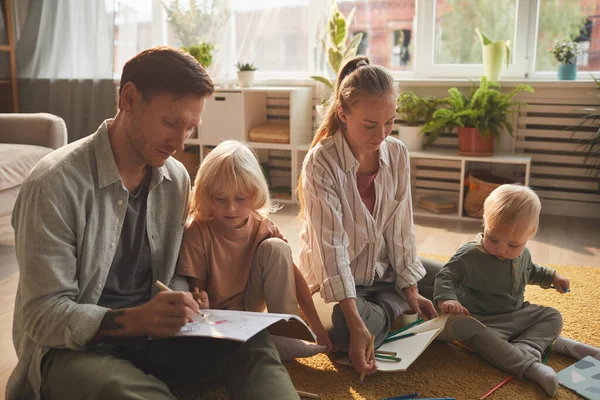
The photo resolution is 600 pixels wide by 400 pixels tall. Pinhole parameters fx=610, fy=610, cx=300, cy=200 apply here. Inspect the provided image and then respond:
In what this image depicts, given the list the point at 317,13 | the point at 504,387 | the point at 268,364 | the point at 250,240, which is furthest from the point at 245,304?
the point at 317,13

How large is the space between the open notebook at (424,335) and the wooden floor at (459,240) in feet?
3.32

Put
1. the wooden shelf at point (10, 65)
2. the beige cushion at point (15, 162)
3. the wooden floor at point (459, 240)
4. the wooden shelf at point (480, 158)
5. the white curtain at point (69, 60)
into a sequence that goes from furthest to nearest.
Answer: the wooden shelf at point (10, 65), the white curtain at point (69, 60), the wooden shelf at point (480, 158), the beige cushion at point (15, 162), the wooden floor at point (459, 240)

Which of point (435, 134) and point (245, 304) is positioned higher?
point (435, 134)

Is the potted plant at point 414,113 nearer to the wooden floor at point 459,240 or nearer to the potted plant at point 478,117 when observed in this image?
the potted plant at point 478,117

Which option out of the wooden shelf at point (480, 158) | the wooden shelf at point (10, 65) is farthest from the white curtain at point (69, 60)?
the wooden shelf at point (480, 158)

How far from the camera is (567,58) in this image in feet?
10.5

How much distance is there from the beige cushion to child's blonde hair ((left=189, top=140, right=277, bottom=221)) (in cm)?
138

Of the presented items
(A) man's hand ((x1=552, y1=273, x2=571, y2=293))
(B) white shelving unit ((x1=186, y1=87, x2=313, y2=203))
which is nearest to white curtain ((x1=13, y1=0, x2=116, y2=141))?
(B) white shelving unit ((x1=186, y1=87, x2=313, y2=203))

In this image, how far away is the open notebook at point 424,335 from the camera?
1.49 meters

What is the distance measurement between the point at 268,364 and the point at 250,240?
419 millimetres

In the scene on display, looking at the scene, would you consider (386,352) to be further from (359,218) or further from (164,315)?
(164,315)

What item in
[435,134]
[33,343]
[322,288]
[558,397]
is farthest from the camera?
[435,134]

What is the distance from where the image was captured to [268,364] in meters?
1.22

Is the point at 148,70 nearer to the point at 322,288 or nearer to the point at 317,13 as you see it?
the point at 322,288
